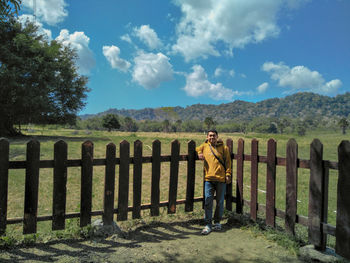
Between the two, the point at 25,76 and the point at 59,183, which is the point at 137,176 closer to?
the point at 59,183

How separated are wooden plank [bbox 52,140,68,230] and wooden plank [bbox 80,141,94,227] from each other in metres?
0.31

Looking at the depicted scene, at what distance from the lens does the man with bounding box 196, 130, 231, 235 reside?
504 centimetres

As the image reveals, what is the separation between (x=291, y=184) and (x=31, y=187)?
475 centimetres

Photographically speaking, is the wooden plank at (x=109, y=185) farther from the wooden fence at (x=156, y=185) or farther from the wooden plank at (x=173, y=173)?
the wooden plank at (x=173, y=173)

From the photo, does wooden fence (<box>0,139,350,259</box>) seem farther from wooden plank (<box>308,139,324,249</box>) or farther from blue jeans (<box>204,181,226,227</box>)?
blue jeans (<box>204,181,226,227</box>)

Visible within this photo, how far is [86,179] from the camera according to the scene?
14.8 ft

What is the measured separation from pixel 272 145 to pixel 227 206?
79.5 inches

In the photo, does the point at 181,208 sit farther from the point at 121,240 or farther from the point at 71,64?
the point at 71,64

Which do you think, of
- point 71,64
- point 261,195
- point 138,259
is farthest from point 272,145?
point 71,64

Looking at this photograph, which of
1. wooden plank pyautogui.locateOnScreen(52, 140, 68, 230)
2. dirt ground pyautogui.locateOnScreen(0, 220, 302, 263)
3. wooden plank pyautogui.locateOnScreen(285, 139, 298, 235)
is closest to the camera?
dirt ground pyautogui.locateOnScreen(0, 220, 302, 263)

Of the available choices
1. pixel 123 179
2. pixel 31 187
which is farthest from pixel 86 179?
pixel 31 187

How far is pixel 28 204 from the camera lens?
4.15 m

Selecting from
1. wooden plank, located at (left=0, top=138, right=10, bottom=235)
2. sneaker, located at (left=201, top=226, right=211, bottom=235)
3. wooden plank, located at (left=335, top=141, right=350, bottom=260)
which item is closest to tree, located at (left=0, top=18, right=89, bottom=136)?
wooden plank, located at (left=0, top=138, right=10, bottom=235)

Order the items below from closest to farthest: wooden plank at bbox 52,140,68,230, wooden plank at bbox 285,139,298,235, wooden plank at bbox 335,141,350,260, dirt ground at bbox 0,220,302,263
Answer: wooden plank at bbox 335,141,350,260 < dirt ground at bbox 0,220,302,263 < wooden plank at bbox 52,140,68,230 < wooden plank at bbox 285,139,298,235
